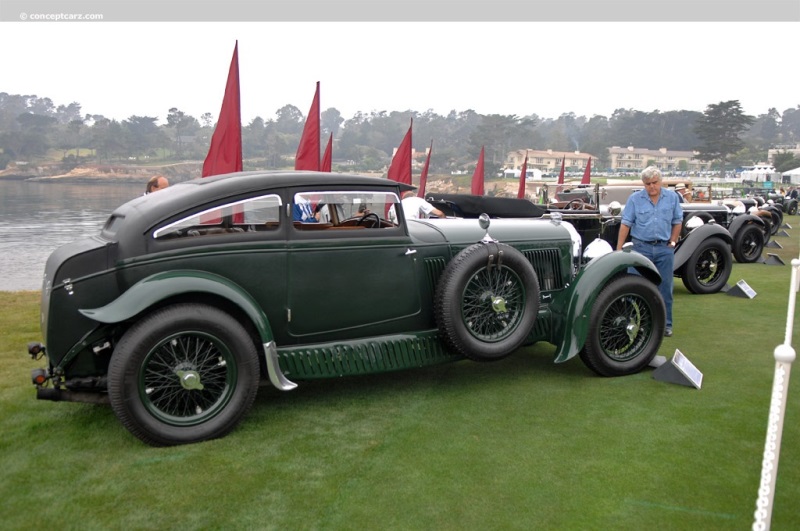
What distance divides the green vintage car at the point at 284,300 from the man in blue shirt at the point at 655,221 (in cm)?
81

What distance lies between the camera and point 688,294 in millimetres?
8898

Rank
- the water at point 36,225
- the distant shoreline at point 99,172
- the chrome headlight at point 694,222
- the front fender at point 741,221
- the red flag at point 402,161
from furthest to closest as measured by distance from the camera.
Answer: the distant shoreline at point 99,172 → the water at point 36,225 → the red flag at point 402,161 → the front fender at point 741,221 → the chrome headlight at point 694,222

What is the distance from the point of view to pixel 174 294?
11.8 feet

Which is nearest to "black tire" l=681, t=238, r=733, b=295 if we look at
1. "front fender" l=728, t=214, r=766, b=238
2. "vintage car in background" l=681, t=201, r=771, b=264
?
"vintage car in background" l=681, t=201, r=771, b=264

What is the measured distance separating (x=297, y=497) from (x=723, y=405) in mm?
3025

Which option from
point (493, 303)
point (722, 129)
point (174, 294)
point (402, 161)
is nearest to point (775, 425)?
point (493, 303)

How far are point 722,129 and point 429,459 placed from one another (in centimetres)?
8935

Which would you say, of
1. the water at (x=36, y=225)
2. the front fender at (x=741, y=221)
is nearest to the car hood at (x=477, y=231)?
the water at (x=36, y=225)

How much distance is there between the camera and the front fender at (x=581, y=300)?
486 centimetres

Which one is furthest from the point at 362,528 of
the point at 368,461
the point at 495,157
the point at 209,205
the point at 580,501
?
the point at 495,157

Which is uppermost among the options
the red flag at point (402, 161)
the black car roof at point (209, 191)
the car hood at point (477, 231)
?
the red flag at point (402, 161)

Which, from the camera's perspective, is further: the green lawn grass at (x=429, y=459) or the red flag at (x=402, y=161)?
the red flag at (x=402, y=161)

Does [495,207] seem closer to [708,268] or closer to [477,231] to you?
[477,231]

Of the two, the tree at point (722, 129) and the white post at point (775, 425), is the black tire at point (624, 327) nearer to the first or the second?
the white post at point (775, 425)
